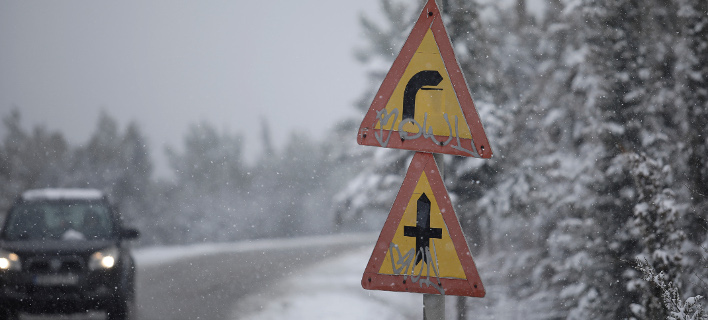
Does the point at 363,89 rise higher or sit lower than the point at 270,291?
higher

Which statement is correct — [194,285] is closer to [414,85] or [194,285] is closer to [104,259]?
[104,259]

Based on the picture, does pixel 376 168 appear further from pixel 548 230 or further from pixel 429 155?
pixel 429 155

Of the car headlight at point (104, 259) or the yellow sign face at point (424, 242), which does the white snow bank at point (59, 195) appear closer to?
the car headlight at point (104, 259)

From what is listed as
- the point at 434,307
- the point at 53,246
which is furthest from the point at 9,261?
the point at 434,307

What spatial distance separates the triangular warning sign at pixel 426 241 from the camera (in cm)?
353

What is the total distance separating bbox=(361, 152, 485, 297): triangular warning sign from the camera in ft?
11.6

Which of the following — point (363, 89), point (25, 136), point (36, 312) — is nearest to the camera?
point (36, 312)

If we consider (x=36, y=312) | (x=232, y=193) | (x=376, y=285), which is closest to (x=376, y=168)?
(x=36, y=312)

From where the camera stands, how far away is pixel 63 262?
349 inches

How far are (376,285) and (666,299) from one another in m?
2.84

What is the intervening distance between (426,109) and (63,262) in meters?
6.79

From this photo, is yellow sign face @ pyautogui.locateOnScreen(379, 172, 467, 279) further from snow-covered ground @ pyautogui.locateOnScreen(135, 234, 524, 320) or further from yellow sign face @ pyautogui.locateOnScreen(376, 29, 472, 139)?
snow-covered ground @ pyautogui.locateOnScreen(135, 234, 524, 320)

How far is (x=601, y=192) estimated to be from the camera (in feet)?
45.1

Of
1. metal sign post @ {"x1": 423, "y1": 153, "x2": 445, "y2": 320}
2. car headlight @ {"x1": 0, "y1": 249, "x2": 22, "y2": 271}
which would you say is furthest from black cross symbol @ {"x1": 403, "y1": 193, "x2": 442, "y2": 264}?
car headlight @ {"x1": 0, "y1": 249, "x2": 22, "y2": 271}
